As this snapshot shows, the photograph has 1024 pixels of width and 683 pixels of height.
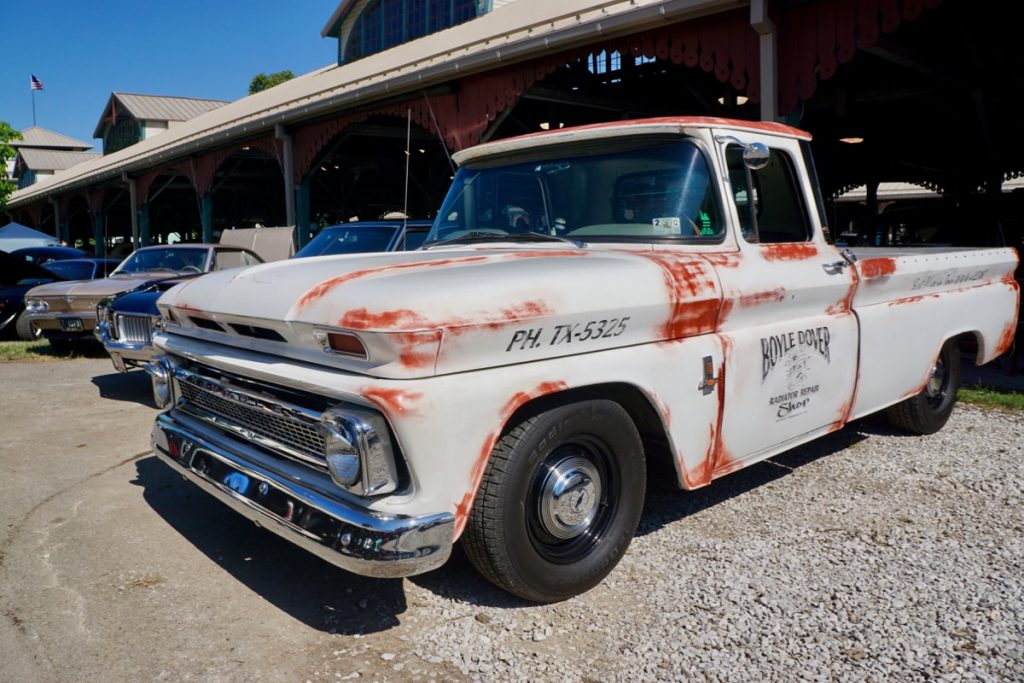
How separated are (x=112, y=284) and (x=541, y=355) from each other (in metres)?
7.87

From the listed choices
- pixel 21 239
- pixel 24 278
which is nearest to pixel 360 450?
pixel 24 278

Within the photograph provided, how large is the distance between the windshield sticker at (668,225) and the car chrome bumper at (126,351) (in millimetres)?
4647

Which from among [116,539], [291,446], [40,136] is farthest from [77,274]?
[40,136]

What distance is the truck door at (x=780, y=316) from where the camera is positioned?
11.2 feet

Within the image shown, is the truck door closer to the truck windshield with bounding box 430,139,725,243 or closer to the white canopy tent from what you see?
the truck windshield with bounding box 430,139,725,243

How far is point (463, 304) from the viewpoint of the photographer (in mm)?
2541

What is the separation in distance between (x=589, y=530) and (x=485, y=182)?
1.93m

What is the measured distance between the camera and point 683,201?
11.8 ft

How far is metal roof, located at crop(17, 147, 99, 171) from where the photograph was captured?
55.2 meters

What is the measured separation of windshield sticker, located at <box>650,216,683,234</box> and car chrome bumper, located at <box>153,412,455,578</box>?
67.1 inches

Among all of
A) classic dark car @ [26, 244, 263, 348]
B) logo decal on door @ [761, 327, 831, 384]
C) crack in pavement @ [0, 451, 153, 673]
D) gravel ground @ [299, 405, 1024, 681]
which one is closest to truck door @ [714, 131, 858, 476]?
logo decal on door @ [761, 327, 831, 384]

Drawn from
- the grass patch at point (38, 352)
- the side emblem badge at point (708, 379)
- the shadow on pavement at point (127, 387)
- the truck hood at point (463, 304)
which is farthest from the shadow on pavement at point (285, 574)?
the grass patch at point (38, 352)

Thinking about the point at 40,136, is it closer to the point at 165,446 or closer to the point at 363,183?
the point at 363,183

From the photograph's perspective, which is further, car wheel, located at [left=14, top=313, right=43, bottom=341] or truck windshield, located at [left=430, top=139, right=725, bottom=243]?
car wheel, located at [left=14, top=313, right=43, bottom=341]
